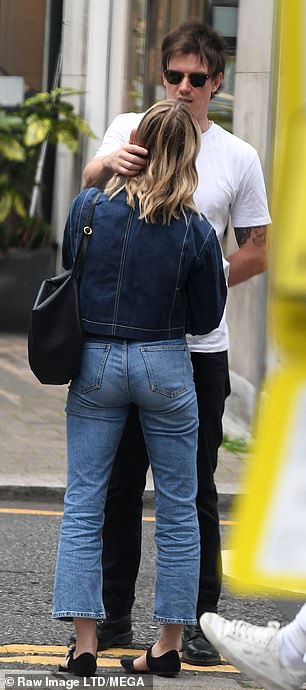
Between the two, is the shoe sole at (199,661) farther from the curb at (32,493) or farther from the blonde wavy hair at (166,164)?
the curb at (32,493)

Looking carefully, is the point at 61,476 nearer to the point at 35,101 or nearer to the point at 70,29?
the point at 35,101

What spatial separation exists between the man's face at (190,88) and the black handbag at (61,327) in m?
0.52

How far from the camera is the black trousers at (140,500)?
4.29m

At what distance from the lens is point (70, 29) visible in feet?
47.6

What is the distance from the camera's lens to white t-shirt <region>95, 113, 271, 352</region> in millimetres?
4246

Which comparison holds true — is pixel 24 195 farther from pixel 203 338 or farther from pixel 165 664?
pixel 165 664

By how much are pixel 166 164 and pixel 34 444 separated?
477cm

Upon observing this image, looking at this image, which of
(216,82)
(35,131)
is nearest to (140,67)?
(35,131)

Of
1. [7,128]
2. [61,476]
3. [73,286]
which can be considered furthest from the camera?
[7,128]

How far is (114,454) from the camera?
4.06 metres

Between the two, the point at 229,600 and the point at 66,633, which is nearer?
the point at 66,633

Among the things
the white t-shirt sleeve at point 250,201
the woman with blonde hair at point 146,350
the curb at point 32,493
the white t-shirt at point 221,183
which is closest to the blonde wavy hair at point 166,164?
the woman with blonde hair at point 146,350

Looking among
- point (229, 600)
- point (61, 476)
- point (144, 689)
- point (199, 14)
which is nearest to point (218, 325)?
point (144, 689)

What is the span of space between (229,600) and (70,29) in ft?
33.2
